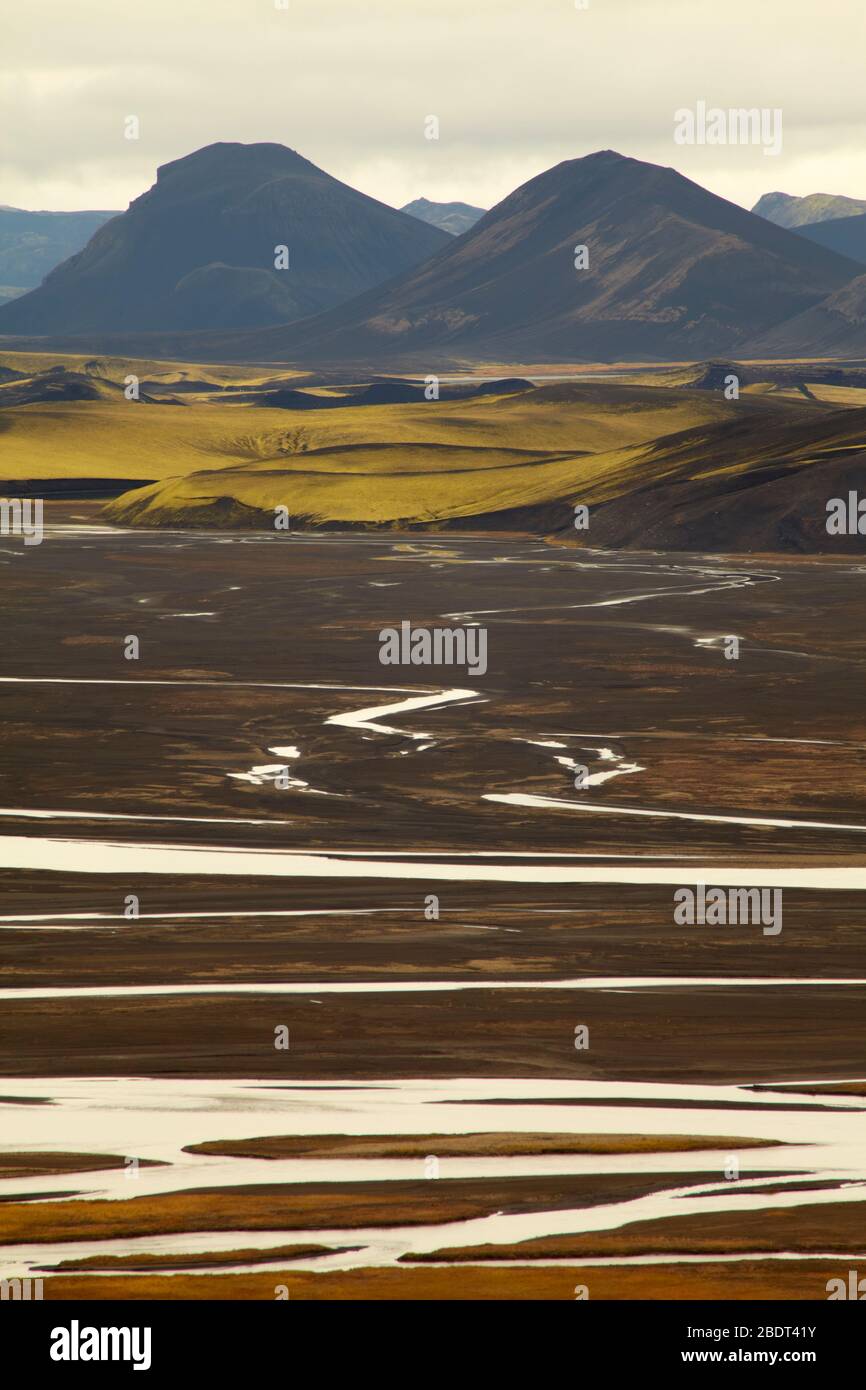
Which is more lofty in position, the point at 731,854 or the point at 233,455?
the point at 233,455

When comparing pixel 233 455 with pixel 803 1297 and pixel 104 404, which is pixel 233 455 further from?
pixel 803 1297

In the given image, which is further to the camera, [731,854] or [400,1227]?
[731,854]

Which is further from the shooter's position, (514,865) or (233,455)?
(233,455)

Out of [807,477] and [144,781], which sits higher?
[807,477]
